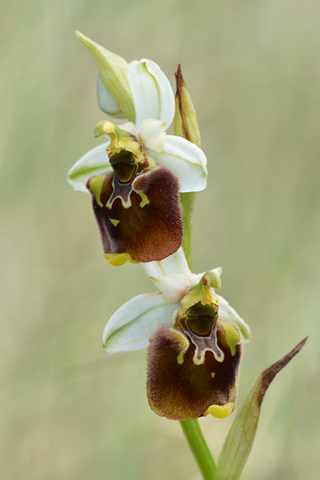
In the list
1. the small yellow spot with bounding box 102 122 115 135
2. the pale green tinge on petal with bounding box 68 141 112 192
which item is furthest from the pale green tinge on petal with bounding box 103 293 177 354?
the small yellow spot with bounding box 102 122 115 135

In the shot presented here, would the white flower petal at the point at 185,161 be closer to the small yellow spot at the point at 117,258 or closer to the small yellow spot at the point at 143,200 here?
the small yellow spot at the point at 143,200

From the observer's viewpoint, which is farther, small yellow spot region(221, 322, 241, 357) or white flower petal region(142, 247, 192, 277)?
white flower petal region(142, 247, 192, 277)

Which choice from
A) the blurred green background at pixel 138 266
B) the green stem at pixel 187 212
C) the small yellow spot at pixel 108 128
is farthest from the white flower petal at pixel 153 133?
the blurred green background at pixel 138 266

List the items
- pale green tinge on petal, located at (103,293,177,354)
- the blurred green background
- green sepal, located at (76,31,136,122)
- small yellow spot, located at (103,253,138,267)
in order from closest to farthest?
1. small yellow spot, located at (103,253,138,267)
2. pale green tinge on petal, located at (103,293,177,354)
3. green sepal, located at (76,31,136,122)
4. the blurred green background

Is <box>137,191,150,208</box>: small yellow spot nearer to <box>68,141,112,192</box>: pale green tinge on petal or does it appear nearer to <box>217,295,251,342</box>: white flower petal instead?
<box>68,141,112,192</box>: pale green tinge on petal

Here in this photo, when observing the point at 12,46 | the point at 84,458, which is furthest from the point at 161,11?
the point at 84,458

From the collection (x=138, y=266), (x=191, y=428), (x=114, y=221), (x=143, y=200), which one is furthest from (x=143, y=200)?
(x=138, y=266)

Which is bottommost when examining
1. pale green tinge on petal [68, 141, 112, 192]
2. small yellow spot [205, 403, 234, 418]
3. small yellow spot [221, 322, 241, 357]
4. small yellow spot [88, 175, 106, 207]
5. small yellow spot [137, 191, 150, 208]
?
small yellow spot [205, 403, 234, 418]

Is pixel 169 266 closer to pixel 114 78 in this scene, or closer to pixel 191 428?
pixel 191 428
